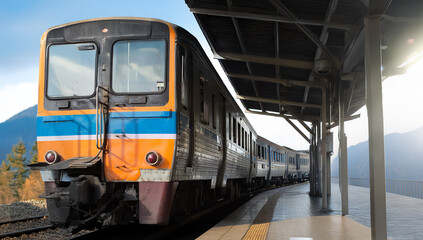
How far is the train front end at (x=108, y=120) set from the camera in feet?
21.6

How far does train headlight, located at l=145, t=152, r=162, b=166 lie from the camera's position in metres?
6.61

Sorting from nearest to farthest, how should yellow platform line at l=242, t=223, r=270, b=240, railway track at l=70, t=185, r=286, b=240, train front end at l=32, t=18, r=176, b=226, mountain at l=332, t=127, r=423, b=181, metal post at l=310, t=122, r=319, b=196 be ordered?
train front end at l=32, t=18, r=176, b=226, yellow platform line at l=242, t=223, r=270, b=240, railway track at l=70, t=185, r=286, b=240, metal post at l=310, t=122, r=319, b=196, mountain at l=332, t=127, r=423, b=181

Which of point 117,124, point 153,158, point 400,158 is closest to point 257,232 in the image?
point 153,158

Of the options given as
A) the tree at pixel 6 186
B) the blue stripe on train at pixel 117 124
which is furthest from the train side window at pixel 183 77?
the tree at pixel 6 186

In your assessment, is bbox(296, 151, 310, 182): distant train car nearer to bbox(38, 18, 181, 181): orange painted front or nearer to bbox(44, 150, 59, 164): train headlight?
bbox(38, 18, 181, 181): orange painted front

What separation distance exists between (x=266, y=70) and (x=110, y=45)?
903cm

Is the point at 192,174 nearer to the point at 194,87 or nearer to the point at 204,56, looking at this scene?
the point at 194,87

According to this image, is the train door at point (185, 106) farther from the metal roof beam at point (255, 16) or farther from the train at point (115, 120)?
the metal roof beam at point (255, 16)

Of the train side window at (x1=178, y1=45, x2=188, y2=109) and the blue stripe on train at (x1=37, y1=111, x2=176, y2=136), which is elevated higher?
the train side window at (x1=178, y1=45, x2=188, y2=109)

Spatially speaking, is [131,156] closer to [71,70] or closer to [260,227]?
[71,70]

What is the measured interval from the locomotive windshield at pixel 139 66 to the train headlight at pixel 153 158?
3.18 feet

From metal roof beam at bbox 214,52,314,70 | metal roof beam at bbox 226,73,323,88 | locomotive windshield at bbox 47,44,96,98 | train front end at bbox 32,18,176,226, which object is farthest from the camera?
metal roof beam at bbox 226,73,323,88

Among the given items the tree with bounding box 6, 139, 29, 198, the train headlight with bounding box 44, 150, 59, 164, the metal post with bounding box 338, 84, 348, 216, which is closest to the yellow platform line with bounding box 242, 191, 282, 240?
the metal post with bounding box 338, 84, 348, 216

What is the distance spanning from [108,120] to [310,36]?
510cm
